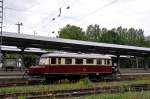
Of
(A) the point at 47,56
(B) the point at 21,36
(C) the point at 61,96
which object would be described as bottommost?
(C) the point at 61,96

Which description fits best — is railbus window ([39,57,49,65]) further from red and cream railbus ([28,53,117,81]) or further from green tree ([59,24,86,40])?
green tree ([59,24,86,40])

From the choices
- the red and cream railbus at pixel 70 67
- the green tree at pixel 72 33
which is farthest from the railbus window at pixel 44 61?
the green tree at pixel 72 33

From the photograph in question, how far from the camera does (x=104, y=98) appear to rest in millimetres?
15820

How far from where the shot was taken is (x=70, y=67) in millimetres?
33250

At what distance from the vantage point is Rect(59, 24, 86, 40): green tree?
11429 cm

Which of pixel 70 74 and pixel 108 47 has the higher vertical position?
pixel 108 47

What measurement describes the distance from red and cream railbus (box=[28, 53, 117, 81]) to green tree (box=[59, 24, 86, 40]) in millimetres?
77778

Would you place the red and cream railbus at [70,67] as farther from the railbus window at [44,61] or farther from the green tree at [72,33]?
the green tree at [72,33]

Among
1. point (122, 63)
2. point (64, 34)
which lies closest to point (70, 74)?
point (122, 63)

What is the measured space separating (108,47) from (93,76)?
19.4m

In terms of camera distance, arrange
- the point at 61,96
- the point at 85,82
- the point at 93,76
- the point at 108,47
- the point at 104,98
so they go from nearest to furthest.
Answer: the point at 104,98, the point at 61,96, the point at 85,82, the point at 93,76, the point at 108,47

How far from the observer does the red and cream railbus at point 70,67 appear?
105ft

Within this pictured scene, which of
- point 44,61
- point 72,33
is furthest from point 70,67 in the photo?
point 72,33

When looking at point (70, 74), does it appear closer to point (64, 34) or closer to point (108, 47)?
point (108, 47)
